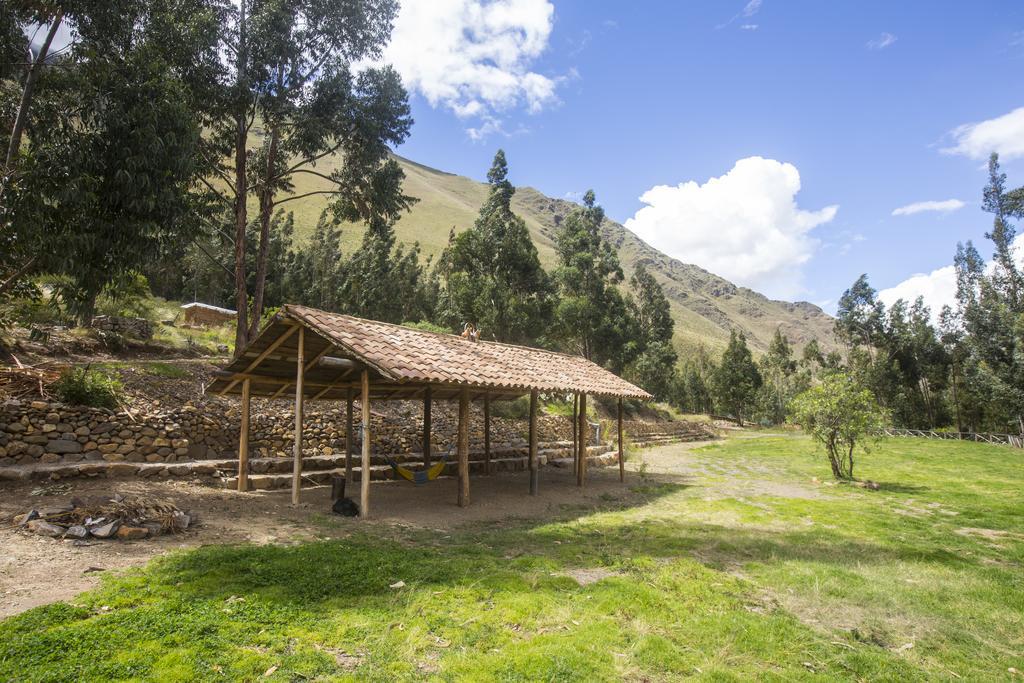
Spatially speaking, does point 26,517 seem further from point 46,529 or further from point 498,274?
point 498,274

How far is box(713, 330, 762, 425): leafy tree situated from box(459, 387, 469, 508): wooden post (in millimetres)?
39171

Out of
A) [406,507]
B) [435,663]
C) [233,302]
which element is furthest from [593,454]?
[233,302]

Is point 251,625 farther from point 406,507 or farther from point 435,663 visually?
point 406,507

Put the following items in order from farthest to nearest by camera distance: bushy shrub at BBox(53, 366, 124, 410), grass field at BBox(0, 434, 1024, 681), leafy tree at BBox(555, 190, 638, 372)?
leafy tree at BBox(555, 190, 638, 372), bushy shrub at BBox(53, 366, 124, 410), grass field at BBox(0, 434, 1024, 681)

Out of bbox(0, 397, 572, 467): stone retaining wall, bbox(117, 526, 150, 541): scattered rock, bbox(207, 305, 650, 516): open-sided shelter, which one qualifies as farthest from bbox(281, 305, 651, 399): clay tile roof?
bbox(0, 397, 572, 467): stone retaining wall

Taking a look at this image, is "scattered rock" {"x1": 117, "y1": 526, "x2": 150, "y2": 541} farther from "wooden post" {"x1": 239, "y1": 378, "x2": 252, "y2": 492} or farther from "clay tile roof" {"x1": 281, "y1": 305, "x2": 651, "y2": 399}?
"clay tile roof" {"x1": 281, "y1": 305, "x2": 651, "y2": 399}

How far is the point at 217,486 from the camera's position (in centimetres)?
912

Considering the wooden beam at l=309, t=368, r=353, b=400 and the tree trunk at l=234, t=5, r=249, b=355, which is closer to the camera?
the wooden beam at l=309, t=368, r=353, b=400

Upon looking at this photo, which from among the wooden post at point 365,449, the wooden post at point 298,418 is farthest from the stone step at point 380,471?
the wooden post at point 365,449

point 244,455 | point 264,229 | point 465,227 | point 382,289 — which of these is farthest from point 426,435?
point 465,227

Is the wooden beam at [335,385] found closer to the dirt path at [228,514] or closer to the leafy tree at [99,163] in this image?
the dirt path at [228,514]

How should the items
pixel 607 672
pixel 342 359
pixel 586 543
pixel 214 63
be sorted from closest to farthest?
pixel 607 672 < pixel 586 543 < pixel 342 359 < pixel 214 63

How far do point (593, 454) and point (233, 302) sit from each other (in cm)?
3466

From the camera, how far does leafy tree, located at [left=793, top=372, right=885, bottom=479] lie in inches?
524
